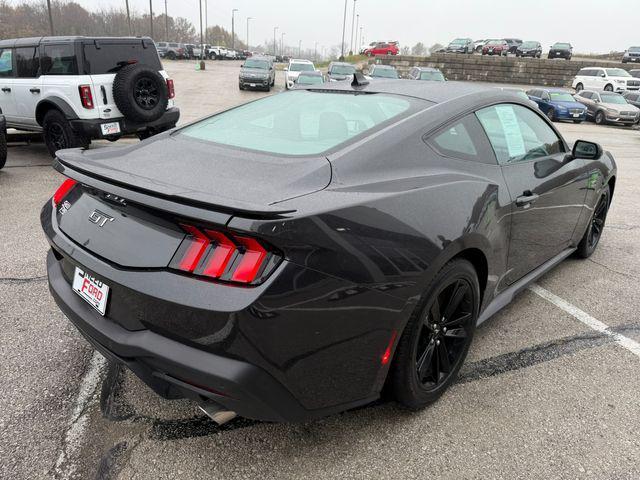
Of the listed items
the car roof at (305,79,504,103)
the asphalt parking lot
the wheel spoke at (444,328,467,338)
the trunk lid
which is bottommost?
the asphalt parking lot

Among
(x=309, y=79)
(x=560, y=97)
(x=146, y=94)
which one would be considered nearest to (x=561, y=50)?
(x=560, y=97)

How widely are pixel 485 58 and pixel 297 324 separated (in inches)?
1707

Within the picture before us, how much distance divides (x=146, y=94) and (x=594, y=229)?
6.32m

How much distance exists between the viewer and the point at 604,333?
3201 mm

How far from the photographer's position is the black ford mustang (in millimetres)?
1623

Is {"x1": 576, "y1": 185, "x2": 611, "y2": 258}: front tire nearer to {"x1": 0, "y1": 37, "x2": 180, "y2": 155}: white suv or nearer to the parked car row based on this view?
{"x1": 0, "y1": 37, "x2": 180, "y2": 155}: white suv

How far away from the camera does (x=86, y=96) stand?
6961 millimetres

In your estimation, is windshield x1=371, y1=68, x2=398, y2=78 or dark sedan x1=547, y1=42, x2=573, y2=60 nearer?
windshield x1=371, y1=68, x2=398, y2=78

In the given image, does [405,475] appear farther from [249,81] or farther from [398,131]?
[249,81]

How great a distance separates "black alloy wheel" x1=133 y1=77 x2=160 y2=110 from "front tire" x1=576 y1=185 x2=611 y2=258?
20.2ft

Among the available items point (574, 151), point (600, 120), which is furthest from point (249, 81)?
point (574, 151)

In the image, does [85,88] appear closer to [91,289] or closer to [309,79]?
[91,289]

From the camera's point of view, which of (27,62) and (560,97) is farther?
(560,97)

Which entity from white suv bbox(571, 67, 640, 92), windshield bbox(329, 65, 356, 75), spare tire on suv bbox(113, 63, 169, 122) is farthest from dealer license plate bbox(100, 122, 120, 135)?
white suv bbox(571, 67, 640, 92)
